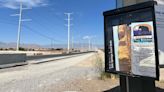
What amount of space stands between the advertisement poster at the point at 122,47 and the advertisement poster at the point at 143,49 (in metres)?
0.11

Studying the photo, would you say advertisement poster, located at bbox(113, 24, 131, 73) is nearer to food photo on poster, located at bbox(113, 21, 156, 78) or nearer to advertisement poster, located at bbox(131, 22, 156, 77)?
A: food photo on poster, located at bbox(113, 21, 156, 78)

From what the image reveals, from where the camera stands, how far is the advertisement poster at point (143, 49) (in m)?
4.41

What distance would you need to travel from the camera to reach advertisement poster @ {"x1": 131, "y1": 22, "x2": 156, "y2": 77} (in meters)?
4.41

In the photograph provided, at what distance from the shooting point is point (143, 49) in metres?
4.50

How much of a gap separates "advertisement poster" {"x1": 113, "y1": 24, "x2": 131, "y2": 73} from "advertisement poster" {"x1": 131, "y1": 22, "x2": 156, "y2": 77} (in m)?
0.11

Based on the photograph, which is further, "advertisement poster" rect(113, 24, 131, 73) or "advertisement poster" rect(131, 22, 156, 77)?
"advertisement poster" rect(113, 24, 131, 73)

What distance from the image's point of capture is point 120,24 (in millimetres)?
4945

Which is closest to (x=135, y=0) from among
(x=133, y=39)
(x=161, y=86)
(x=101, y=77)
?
(x=133, y=39)

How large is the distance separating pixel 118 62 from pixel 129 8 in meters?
1.08

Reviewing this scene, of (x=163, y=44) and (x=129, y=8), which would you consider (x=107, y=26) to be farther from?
(x=163, y=44)

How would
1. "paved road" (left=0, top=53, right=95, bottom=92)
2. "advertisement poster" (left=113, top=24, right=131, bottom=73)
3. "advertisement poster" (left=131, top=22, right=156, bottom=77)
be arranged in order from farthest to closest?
1. "paved road" (left=0, top=53, right=95, bottom=92)
2. "advertisement poster" (left=113, top=24, right=131, bottom=73)
3. "advertisement poster" (left=131, top=22, right=156, bottom=77)

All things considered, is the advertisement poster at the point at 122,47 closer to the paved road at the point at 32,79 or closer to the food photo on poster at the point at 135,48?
the food photo on poster at the point at 135,48

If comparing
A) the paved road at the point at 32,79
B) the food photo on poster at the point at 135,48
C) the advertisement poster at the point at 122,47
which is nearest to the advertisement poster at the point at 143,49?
the food photo on poster at the point at 135,48

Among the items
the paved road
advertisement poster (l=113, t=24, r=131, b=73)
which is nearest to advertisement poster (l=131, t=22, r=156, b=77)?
advertisement poster (l=113, t=24, r=131, b=73)
